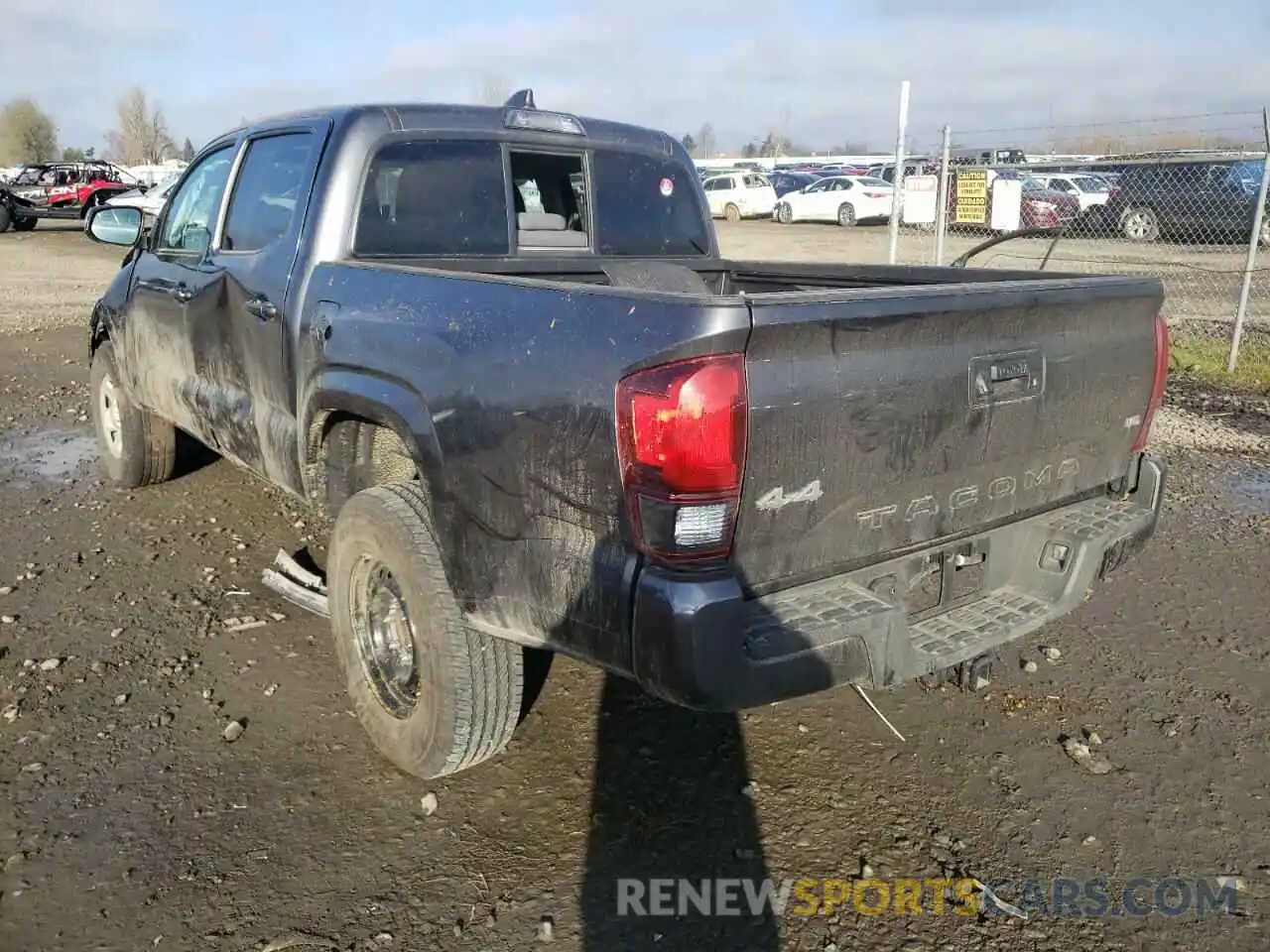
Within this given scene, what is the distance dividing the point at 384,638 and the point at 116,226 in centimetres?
342

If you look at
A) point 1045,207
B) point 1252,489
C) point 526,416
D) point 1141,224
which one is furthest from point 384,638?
point 1141,224

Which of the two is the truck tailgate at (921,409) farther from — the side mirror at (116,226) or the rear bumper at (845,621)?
Result: the side mirror at (116,226)

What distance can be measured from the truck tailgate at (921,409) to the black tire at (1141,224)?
1797 cm

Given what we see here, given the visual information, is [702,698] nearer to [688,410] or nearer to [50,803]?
[688,410]

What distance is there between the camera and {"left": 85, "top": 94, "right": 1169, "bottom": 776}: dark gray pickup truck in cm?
221

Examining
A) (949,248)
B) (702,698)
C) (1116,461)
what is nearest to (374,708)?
(702,698)

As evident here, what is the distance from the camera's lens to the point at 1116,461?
3189mm

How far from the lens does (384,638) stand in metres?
3.31

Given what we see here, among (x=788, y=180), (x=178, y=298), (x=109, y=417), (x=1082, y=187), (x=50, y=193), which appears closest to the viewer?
(x=178, y=298)

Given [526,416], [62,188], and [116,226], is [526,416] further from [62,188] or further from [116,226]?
[62,188]

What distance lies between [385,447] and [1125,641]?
304 centimetres

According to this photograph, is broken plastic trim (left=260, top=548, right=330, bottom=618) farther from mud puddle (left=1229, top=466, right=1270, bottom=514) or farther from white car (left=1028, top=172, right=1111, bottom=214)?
white car (left=1028, top=172, right=1111, bottom=214)

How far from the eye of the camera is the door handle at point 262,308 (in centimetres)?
360

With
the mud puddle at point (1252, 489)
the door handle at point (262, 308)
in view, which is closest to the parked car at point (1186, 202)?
the mud puddle at point (1252, 489)
